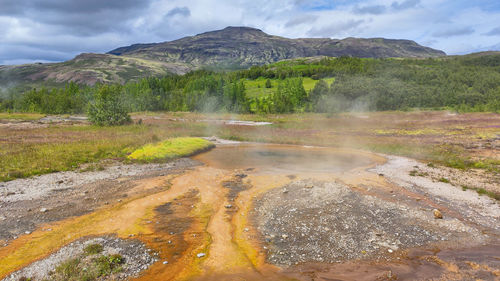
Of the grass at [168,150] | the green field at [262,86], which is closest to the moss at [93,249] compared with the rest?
the grass at [168,150]

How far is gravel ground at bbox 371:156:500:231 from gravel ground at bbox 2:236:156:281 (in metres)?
16.8

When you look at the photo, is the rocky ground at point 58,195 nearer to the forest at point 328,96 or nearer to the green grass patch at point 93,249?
the green grass patch at point 93,249

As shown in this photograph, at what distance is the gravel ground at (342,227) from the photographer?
1178 centimetres

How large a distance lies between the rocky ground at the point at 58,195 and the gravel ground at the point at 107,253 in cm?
304

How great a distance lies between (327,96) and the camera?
111188 mm

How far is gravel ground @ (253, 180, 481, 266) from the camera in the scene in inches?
464

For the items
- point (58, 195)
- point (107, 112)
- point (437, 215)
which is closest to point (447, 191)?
point (437, 215)

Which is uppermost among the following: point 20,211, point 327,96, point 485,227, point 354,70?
point 354,70

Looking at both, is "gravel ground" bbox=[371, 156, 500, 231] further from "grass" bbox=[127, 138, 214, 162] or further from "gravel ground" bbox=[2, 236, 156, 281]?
"grass" bbox=[127, 138, 214, 162]

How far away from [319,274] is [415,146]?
3695 centimetres

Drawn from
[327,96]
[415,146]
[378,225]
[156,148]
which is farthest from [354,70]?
[378,225]

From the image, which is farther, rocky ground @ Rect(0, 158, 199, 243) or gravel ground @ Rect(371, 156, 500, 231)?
gravel ground @ Rect(371, 156, 500, 231)

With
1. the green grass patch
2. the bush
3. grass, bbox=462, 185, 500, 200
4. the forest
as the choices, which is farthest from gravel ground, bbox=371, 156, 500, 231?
the forest

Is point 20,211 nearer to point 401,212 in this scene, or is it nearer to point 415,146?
point 401,212
